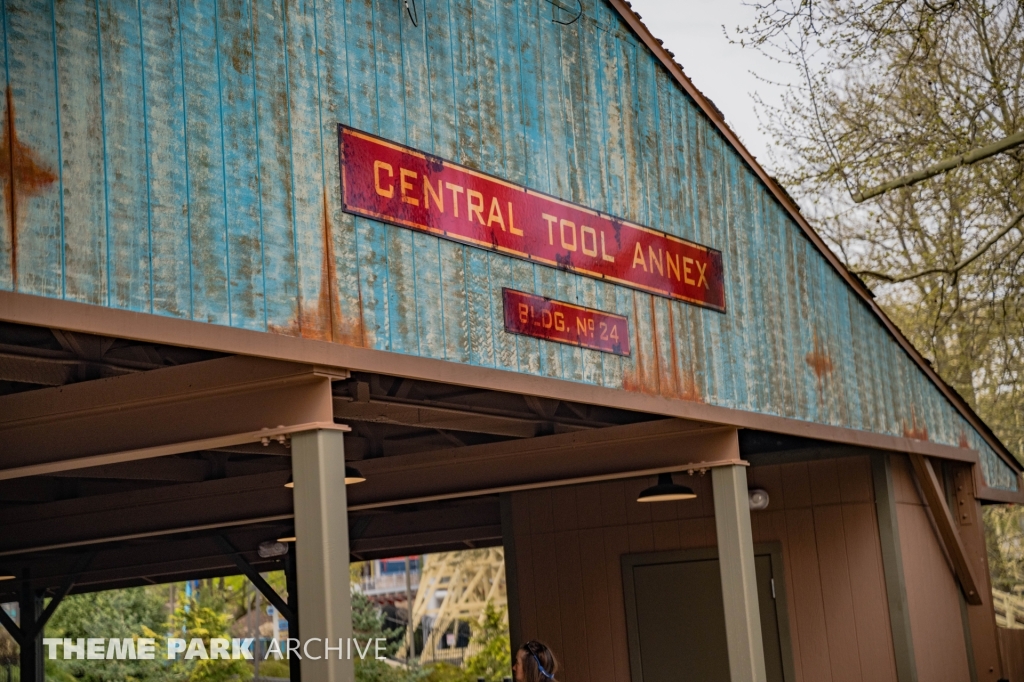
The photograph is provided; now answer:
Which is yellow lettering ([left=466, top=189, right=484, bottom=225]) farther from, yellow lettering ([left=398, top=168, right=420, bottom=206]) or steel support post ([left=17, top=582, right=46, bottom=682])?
steel support post ([left=17, top=582, right=46, bottom=682])

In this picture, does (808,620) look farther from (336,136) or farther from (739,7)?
(336,136)

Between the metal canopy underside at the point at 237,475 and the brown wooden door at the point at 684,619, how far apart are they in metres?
1.36

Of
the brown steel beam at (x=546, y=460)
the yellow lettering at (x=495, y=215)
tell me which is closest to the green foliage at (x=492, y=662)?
the brown steel beam at (x=546, y=460)

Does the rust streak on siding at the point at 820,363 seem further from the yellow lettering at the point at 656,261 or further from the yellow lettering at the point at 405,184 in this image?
the yellow lettering at the point at 405,184

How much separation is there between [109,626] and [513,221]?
2464 cm

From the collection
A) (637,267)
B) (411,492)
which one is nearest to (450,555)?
(411,492)

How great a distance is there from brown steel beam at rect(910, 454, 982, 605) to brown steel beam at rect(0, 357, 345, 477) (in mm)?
7976

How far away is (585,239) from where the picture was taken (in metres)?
7.38

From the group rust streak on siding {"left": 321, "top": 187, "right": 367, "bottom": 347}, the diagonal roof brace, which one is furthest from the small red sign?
the diagonal roof brace

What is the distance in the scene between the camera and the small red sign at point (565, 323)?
670cm

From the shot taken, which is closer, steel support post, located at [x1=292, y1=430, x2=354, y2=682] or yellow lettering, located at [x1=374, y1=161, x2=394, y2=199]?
steel support post, located at [x1=292, y1=430, x2=354, y2=682]

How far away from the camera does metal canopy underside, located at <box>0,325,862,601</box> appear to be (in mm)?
6203

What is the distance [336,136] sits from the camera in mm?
5730

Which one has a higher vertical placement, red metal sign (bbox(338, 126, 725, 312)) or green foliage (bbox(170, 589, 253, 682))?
red metal sign (bbox(338, 126, 725, 312))
